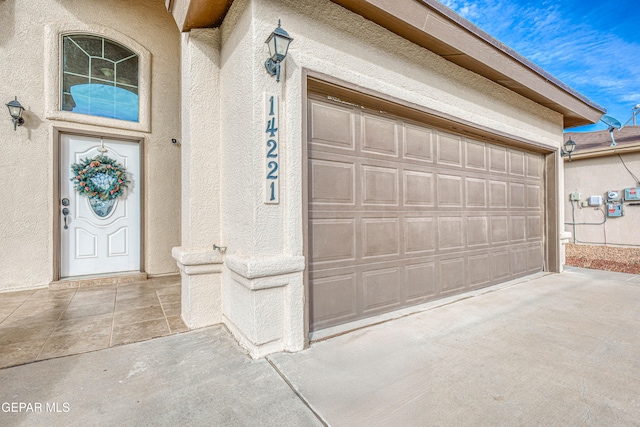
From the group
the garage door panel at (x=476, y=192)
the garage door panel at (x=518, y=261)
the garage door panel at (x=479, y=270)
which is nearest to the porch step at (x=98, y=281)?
the garage door panel at (x=479, y=270)

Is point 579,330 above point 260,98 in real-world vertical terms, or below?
below

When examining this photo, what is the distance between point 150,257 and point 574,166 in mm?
11054

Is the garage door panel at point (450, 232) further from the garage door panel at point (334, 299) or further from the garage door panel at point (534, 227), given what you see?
the garage door panel at point (534, 227)

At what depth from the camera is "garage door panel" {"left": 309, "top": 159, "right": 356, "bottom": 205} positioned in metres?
2.71

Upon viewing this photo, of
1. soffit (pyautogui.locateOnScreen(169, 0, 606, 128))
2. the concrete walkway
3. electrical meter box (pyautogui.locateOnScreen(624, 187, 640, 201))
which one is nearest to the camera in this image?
the concrete walkway

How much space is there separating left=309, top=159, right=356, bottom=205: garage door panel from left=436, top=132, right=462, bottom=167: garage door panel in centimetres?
150

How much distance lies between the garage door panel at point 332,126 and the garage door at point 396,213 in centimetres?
1

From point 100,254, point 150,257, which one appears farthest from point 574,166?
point 100,254

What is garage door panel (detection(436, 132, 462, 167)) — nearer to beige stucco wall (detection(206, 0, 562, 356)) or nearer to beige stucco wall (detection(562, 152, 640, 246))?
beige stucco wall (detection(206, 0, 562, 356))

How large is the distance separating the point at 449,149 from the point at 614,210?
718 centimetres

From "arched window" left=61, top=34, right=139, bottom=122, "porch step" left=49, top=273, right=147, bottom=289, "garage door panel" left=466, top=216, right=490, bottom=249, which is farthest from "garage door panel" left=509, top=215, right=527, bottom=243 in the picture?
"arched window" left=61, top=34, right=139, bottom=122

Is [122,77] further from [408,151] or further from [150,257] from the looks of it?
[408,151]

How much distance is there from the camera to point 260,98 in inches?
90.0

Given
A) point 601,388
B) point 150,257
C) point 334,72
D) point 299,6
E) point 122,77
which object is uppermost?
point 122,77
